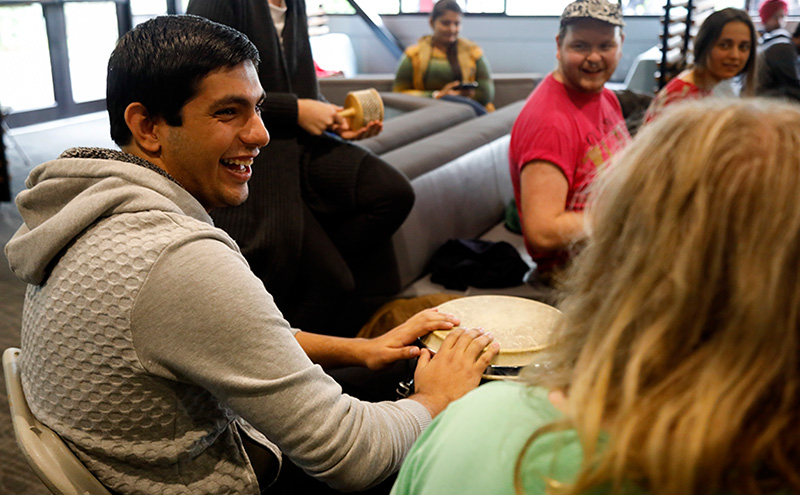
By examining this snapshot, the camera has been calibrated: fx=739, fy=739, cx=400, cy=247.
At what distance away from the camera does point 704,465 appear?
56 cm

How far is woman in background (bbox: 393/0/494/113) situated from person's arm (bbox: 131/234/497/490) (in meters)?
5.02

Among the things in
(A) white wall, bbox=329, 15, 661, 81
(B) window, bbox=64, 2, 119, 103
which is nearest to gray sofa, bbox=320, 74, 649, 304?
(B) window, bbox=64, 2, 119, 103

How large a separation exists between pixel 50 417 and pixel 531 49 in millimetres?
9418

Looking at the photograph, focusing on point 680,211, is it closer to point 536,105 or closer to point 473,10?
point 536,105

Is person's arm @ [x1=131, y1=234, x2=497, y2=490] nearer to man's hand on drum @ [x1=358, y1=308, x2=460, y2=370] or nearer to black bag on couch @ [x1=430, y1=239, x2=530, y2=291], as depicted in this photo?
man's hand on drum @ [x1=358, y1=308, x2=460, y2=370]

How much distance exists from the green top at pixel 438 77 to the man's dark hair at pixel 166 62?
4.82 meters

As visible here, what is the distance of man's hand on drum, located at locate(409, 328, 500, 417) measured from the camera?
51.1 inches

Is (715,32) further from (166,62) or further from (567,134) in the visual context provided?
(166,62)

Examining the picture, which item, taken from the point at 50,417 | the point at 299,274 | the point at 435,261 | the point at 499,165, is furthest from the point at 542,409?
the point at 499,165

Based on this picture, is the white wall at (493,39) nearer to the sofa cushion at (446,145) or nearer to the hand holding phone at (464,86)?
the hand holding phone at (464,86)

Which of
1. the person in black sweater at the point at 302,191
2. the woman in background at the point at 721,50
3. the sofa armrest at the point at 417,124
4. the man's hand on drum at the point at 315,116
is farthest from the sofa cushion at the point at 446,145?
the woman in background at the point at 721,50

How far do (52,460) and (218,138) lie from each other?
1.86 ft

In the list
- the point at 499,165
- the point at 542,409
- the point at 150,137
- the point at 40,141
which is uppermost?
the point at 150,137

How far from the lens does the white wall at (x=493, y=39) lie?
9.66 meters
